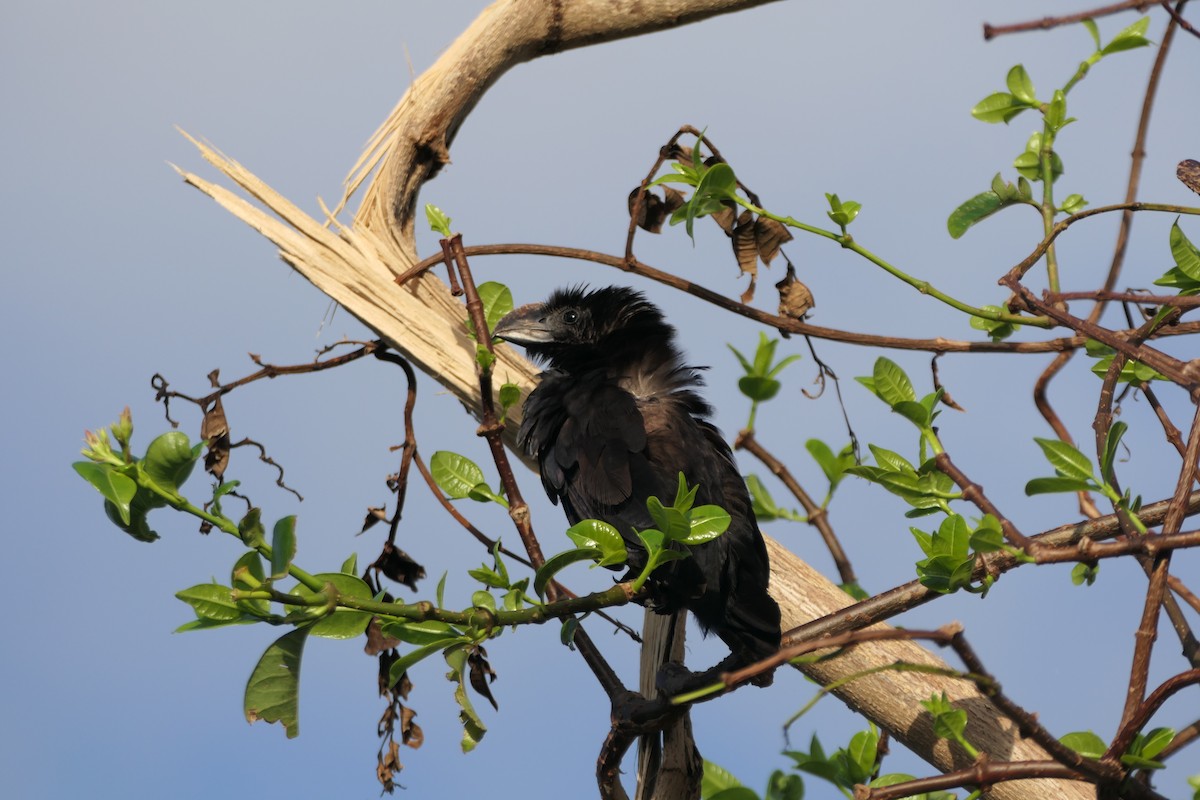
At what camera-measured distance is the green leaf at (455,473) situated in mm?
2637

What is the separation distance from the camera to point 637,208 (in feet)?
9.98

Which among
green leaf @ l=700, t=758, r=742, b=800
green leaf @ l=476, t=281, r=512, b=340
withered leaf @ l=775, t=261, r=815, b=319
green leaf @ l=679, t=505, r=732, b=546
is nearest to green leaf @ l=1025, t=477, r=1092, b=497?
green leaf @ l=679, t=505, r=732, b=546

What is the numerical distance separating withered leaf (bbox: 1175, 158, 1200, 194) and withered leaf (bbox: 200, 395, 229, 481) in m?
2.35

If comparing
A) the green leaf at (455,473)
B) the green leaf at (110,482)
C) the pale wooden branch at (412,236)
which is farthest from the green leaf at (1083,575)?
the green leaf at (110,482)

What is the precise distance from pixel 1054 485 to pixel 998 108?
1240mm

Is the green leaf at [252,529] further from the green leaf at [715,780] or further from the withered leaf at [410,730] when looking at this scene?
the green leaf at [715,780]

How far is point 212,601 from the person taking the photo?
6.59 ft

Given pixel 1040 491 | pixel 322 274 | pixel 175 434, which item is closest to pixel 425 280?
pixel 322 274

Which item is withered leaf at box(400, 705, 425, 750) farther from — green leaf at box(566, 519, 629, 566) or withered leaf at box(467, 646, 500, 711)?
green leaf at box(566, 519, 629, 566)

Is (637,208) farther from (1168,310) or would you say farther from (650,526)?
(1168,310)

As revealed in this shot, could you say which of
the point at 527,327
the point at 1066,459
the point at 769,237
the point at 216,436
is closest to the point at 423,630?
the point at 216,436

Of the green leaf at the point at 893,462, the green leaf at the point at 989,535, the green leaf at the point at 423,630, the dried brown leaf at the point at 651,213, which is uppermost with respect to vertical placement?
the dried brown leaf at the point at 651,213

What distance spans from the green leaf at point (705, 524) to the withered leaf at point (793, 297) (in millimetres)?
1171

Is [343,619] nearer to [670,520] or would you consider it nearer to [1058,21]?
[670,520]
